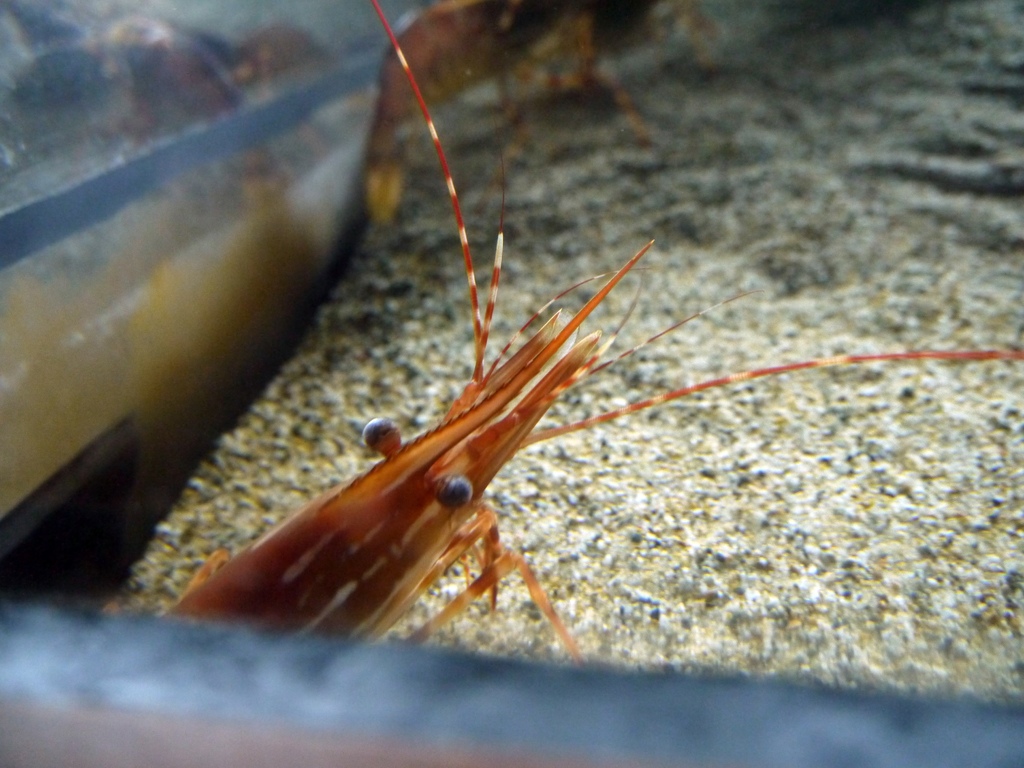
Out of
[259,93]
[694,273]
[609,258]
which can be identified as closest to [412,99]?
[259,93]

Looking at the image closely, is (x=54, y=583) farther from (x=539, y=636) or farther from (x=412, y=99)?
(x=412, y=99)

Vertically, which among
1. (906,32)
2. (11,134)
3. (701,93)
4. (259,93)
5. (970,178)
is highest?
(11,134)

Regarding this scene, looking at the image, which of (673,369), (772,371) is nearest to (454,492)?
(772,371)

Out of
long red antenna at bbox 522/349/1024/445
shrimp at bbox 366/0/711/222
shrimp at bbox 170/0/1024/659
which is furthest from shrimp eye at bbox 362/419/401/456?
shrimp at bbox 366/0/711/222

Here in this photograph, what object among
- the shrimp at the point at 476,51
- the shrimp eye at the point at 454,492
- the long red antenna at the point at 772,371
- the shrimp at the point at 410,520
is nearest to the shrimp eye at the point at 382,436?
the shrimp at the point at 410,520

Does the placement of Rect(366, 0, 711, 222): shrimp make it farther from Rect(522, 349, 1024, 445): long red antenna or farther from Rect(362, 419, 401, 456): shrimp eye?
Rect(522, 349, 1024, 445): long red antenna
